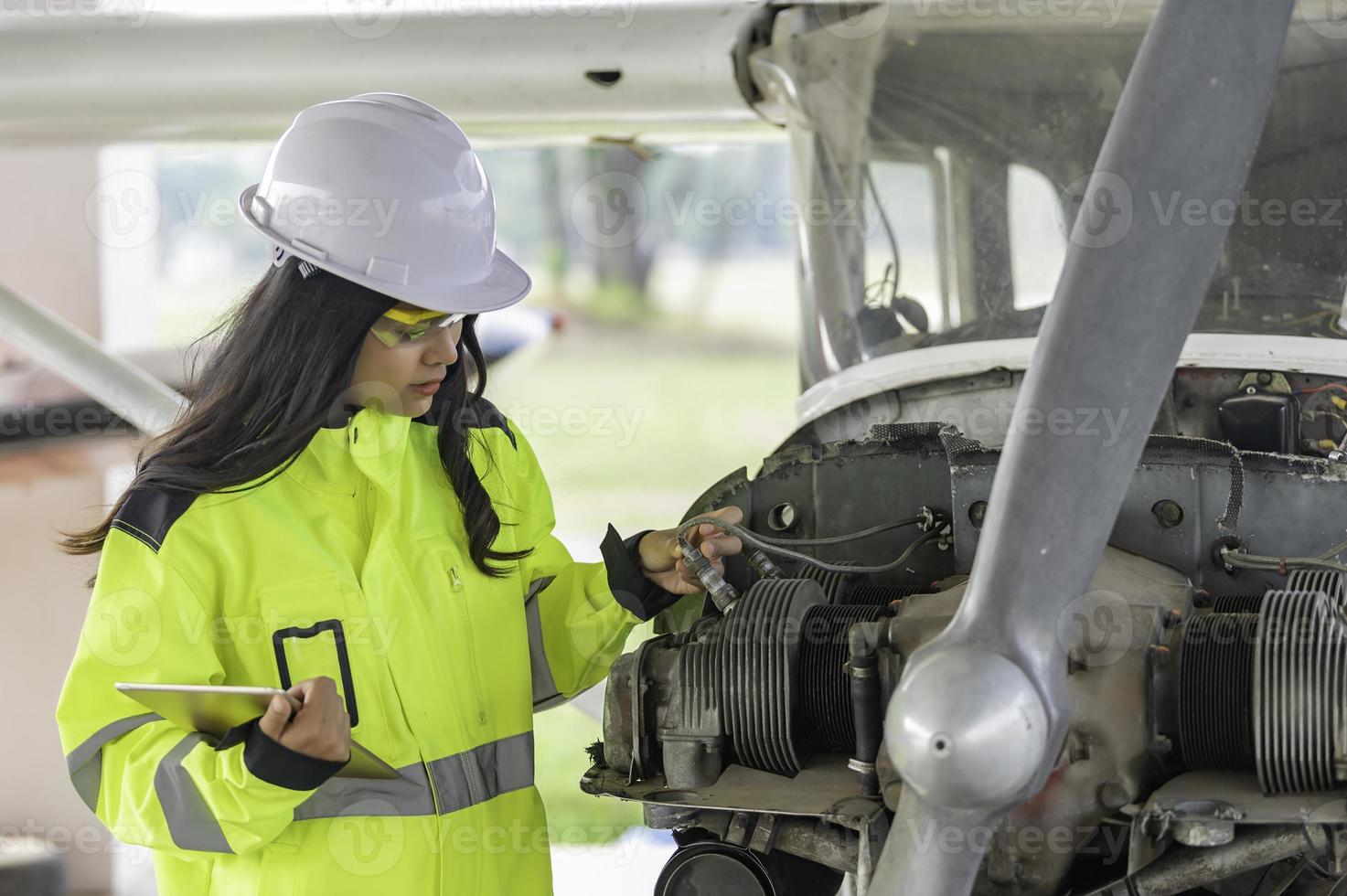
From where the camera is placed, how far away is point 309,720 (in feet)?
5.88

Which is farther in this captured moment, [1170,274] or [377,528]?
[377,528]

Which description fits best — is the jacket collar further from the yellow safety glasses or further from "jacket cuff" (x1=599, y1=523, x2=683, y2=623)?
"jacket cuff" (x1=599, y1=523, x2=683, y2=623)

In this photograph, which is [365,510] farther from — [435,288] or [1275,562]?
[1275,562]

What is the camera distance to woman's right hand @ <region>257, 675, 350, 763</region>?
179cm

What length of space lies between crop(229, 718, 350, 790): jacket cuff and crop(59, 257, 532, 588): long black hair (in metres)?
0.42

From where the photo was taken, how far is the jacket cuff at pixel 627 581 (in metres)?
2.34

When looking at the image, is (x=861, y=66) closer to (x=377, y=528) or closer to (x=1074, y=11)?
(x=1074, y=11)

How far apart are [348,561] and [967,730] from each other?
3.32 feet

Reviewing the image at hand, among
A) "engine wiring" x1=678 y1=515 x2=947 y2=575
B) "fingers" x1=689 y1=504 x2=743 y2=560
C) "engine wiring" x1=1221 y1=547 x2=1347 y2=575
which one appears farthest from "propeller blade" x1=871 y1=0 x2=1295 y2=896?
"fingers" x1=689 y1=504 x2=743 y2=560

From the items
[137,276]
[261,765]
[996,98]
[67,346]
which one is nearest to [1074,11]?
[996,98]

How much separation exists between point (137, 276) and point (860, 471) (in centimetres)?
503

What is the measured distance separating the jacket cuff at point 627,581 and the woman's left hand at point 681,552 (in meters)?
0.02

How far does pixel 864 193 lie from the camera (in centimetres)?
315

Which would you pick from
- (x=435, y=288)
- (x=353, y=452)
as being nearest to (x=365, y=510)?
(x=353, y=452)
